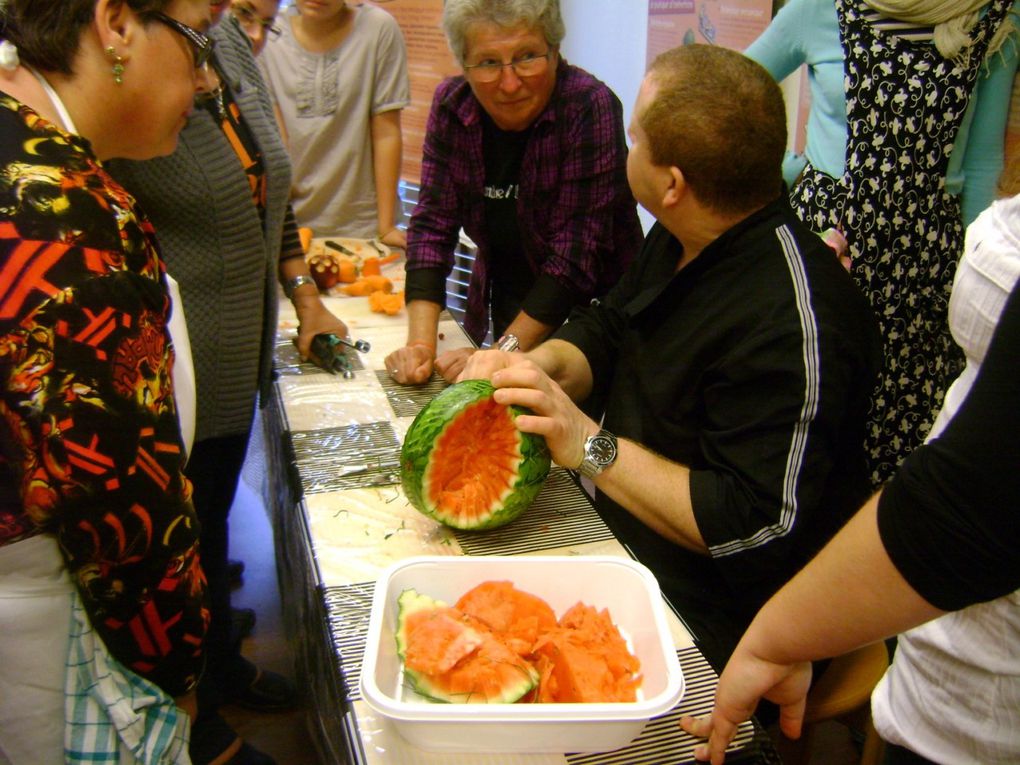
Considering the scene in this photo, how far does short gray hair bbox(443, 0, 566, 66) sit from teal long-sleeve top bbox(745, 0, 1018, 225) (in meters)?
0.66

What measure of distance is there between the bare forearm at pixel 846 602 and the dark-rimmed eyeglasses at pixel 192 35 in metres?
1.12

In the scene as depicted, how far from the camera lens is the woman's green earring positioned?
1062mm

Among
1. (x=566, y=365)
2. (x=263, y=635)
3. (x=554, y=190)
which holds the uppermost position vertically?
(x=554, y=190)

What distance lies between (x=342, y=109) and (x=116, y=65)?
2342mm

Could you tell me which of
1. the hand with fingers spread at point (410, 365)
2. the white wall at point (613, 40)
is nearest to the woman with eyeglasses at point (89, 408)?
the hand with fingers spread at point (410, 365)

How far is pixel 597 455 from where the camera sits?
1.48 metres

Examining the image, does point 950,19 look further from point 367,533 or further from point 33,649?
point 33,649

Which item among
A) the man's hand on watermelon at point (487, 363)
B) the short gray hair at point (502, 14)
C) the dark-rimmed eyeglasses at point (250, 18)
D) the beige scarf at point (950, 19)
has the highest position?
the beige scarf at point (950, 19)

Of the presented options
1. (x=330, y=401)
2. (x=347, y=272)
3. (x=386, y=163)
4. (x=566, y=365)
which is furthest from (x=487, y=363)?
(x=386, y=163)

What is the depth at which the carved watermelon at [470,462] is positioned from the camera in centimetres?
138

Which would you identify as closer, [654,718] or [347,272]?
[654,718]

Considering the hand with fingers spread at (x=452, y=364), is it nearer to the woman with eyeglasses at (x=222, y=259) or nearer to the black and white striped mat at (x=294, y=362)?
the black and white striped mat at (x=294, y=362)

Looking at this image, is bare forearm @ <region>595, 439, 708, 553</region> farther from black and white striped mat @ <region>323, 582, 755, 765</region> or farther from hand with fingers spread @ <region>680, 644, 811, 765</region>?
hand with fingers spread @ <region>680, 644, 811, 765</region>

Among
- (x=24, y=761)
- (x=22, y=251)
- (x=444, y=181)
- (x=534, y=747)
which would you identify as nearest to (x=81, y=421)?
(x=22, y=251)
